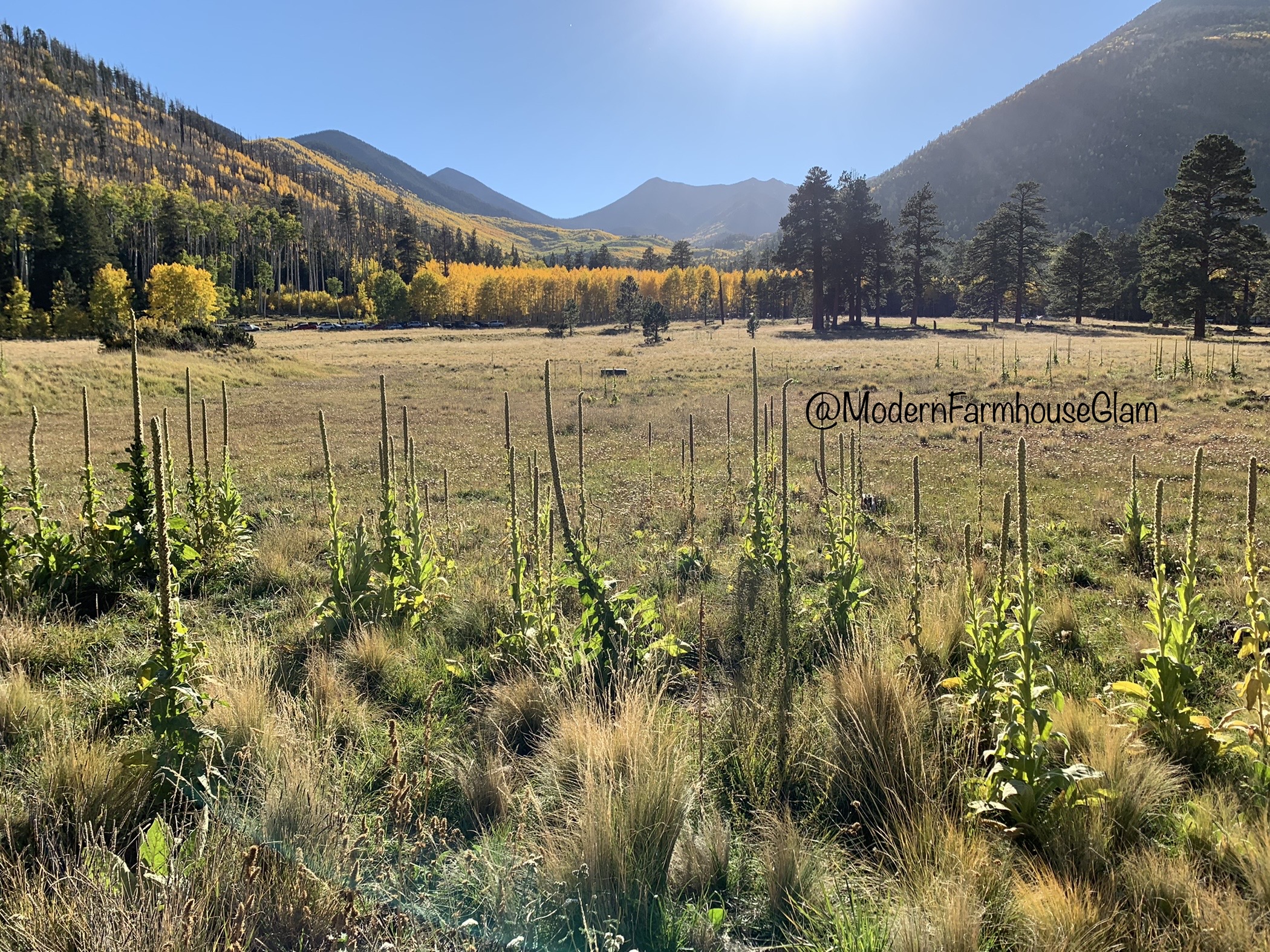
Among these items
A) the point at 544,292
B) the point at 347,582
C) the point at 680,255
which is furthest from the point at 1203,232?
the point at 680,255

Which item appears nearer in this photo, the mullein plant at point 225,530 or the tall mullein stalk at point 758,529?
the tall mullein stalk at point 758,529

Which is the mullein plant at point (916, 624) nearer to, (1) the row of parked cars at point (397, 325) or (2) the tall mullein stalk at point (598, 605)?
(2) the tall mullein stalk at point (598, 605)

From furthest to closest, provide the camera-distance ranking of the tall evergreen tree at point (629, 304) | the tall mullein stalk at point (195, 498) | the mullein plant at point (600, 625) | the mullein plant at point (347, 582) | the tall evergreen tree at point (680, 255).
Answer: the tall evergreen tree at point (680, 255) < the tall evergreen tree at point (629, 304) < the tall mullein stalk at point (195, 498) < the mullein plant at point (347, 582) < the mullein plant at point (600, 625)

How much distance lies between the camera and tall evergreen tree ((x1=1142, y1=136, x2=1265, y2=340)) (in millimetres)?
35469

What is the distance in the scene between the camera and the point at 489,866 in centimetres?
258

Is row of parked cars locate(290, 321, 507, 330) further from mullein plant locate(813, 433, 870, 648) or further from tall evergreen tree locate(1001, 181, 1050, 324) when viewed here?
mullein plant locate(813, 433, 870, 648)

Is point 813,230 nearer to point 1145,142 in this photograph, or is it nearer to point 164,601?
point 164,601

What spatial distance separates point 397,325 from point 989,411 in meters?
91.1

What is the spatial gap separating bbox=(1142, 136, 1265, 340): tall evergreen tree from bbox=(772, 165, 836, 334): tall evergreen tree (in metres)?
26.2

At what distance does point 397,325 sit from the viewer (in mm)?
Answer: 95500

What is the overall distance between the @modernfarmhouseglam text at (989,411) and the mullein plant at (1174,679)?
12371mm

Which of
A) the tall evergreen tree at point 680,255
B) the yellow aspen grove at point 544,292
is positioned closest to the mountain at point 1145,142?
the tall evergreen tree at point 680,255

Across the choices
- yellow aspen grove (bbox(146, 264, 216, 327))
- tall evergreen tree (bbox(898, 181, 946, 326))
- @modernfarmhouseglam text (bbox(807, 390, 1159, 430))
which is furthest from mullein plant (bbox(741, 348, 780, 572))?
yellow aspen grove (bbox(146, 264, 216, 327))

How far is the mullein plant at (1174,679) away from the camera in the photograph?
329 cm
